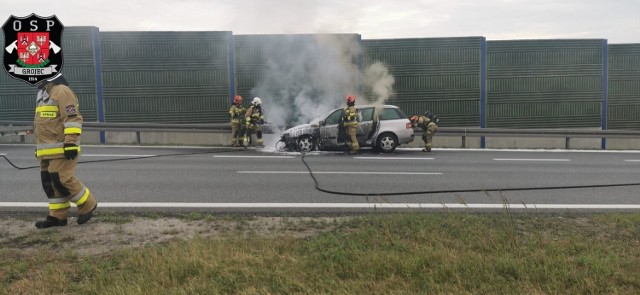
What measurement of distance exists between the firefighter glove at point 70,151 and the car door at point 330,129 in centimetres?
905

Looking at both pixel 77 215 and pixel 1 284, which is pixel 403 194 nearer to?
pixel 77 215

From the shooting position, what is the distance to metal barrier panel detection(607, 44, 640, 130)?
18.6 metres

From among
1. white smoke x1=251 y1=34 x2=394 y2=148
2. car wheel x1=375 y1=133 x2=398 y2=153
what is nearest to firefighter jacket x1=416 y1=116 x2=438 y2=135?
car wheel x1=375 y1=133 x2=398 y2=153

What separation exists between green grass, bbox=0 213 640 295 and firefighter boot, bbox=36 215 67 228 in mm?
404

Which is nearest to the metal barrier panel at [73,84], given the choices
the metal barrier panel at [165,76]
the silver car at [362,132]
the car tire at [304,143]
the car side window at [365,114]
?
the metal barrier panel at [165,76]

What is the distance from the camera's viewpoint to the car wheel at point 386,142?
1382 cm

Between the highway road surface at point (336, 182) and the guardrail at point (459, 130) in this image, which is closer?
the highway road surface at point (336, 182)

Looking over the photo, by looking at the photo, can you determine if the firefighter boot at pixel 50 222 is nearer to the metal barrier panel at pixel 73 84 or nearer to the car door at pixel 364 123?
the car door at pixel 364 123

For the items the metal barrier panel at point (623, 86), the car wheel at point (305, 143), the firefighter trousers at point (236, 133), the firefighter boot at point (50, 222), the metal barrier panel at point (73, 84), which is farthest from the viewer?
the metal barrier panel at point (623, 86)

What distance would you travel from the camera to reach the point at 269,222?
5.48 meters

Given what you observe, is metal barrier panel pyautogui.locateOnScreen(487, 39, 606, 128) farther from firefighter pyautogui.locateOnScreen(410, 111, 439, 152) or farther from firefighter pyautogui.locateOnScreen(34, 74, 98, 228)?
firefighter pyautogui.locateOnScreen(34, 74, 98, 228)

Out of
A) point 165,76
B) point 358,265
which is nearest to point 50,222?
point 358,265

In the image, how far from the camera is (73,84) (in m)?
17.8

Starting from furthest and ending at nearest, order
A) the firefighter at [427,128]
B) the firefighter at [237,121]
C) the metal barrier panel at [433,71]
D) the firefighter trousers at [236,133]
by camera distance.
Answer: the metal barrier panel at [433,71]
the firefighter trousers at [236,133]
the firefighter at [237,121]
the firefighter at [427,128]
